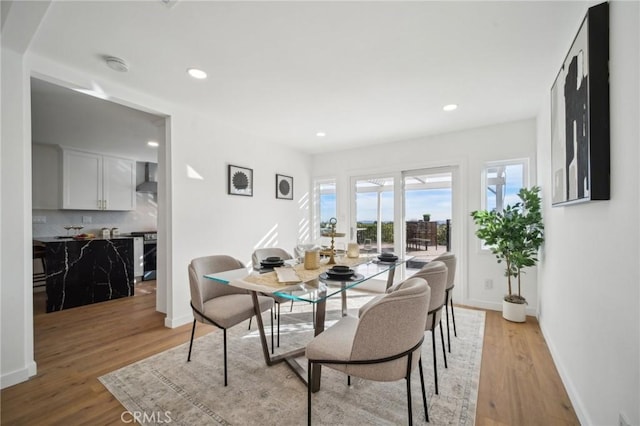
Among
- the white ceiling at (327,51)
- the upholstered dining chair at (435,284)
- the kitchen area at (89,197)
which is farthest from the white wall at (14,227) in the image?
the upholstered dining chair at (435,284)

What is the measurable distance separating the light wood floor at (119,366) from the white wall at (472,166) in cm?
43

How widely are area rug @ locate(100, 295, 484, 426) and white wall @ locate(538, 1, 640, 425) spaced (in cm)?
68

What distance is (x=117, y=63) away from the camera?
219 cm

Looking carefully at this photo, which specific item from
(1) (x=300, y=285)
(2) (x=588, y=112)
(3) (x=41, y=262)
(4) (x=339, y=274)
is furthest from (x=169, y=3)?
(3) (x=41, y=262)

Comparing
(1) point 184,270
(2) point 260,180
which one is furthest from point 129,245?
(2) point 260,180

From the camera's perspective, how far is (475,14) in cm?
168

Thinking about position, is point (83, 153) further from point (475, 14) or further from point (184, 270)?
point (475, 14)

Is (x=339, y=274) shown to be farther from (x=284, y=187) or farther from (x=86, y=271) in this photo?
(x=86, y=271)

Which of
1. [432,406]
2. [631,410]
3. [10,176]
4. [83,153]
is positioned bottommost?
[432,406]

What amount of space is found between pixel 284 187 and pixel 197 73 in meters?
2.50

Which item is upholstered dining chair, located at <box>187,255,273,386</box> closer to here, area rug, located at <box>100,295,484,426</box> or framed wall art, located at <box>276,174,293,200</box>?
area rug, located at <box>100,295,484,426</box>

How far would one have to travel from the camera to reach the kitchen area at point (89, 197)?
3361 millimetres

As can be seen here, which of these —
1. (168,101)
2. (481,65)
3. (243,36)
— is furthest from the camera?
(168,101)

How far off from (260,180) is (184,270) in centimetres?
176
